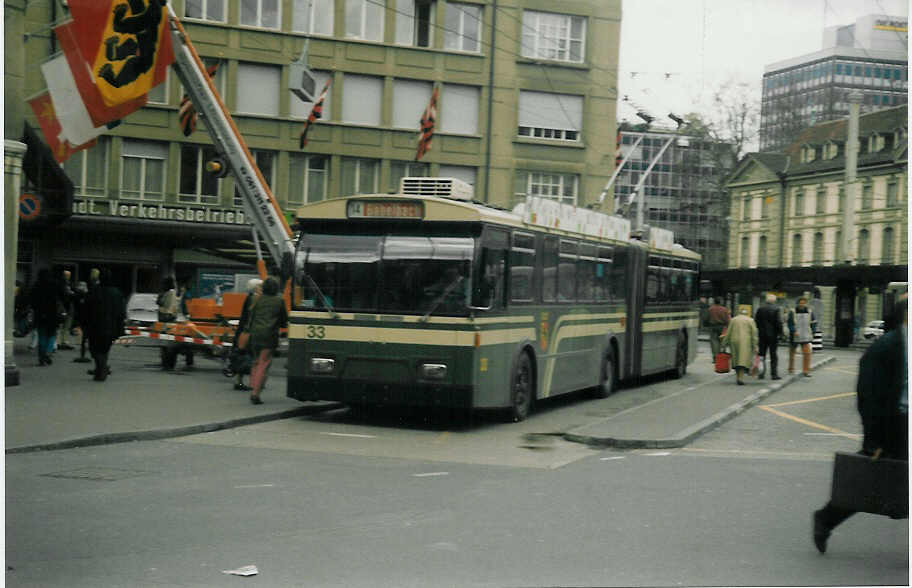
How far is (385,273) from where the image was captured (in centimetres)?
1362

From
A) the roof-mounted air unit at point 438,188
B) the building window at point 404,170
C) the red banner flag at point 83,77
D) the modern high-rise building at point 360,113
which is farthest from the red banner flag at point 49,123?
the building window at point 404,170

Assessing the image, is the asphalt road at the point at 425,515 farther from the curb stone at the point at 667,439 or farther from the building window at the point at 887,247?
the building window at the point at 887,247

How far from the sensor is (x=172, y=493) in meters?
8.91

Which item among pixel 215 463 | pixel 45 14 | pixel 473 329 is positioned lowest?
pixel 215 463

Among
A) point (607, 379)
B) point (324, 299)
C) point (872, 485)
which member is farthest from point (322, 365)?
point (872, 485)

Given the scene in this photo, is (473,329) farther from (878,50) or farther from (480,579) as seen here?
(480,579)

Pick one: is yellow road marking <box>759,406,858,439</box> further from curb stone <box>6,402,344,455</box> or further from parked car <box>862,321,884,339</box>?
curb stone <box>6,402,344,455</box>

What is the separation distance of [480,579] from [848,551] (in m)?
2.38

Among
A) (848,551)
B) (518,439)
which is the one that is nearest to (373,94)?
(518,439)

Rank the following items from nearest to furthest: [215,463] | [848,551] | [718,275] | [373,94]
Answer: [848,551], [215,463], [718,275], [373,94]

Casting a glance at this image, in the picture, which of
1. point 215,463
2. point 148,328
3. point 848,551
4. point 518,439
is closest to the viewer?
point 848,551

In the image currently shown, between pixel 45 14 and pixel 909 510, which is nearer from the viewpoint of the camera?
pixel 909 510

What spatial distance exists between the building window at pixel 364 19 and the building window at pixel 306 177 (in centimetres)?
352

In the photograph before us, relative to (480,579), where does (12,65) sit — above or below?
above
